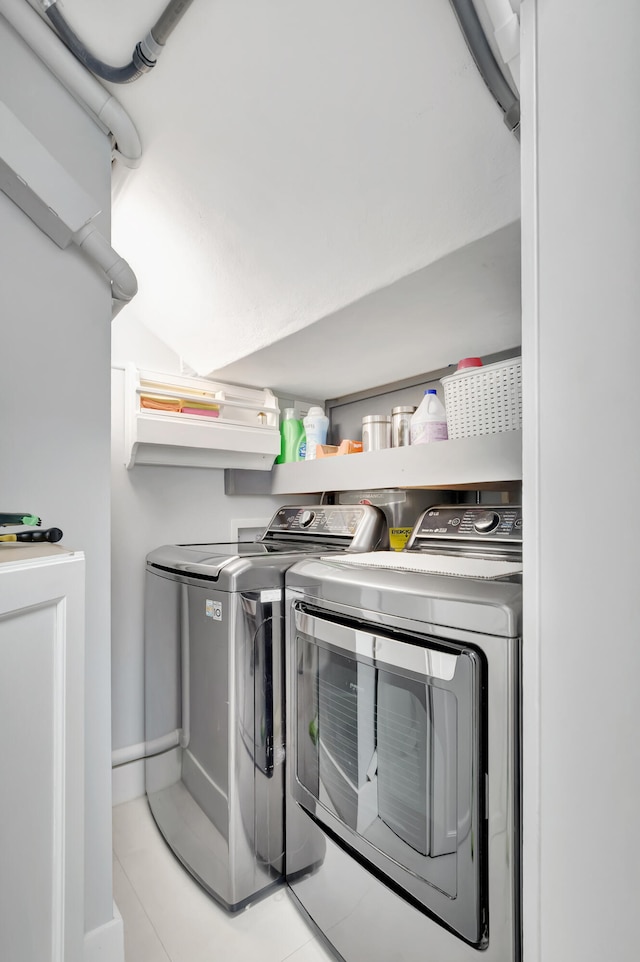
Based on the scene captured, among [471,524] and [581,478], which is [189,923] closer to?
[471,524]

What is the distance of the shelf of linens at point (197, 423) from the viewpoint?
192 cm

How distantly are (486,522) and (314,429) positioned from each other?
3.61 feet

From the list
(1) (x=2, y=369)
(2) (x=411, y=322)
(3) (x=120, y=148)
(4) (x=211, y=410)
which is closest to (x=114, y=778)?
(4) (x=211, y=410)

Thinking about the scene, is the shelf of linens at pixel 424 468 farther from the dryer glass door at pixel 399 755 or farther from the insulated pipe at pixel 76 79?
the insulated pipe at pixel 76 79

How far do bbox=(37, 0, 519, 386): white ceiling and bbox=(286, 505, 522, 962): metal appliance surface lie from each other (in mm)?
889

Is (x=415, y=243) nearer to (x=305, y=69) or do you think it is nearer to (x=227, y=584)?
(x=305, y=69)

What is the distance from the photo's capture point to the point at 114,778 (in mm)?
2014

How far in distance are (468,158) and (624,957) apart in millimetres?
1467

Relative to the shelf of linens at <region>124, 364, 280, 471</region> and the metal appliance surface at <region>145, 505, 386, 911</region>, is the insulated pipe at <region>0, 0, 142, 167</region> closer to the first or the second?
the shelf of linens at <region>124, 364, 280, 471</region>

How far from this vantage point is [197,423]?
203 cm

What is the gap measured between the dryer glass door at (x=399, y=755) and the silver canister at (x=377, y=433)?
2.90 ft

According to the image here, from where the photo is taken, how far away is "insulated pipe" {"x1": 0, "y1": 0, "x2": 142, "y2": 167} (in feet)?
3.52

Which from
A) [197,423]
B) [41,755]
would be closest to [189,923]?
[41,755]

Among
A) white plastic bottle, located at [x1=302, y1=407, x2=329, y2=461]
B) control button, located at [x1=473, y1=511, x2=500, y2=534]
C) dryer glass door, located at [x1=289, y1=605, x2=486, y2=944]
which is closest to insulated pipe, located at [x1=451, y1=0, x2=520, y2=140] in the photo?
control button, located at [x1=473, y1=511, x2=500, y2=534]
